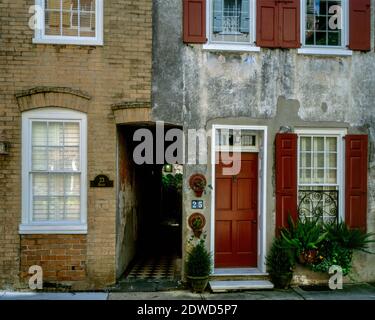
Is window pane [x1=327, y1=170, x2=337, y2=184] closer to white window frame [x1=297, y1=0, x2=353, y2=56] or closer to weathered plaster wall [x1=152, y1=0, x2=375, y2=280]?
weathered plaster wall [x1=152, y1=0, x2=375, y2=280]

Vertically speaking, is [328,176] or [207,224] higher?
[328,176]

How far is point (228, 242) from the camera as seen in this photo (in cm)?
750

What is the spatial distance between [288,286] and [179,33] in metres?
5.40

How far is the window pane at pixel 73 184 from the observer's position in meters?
7.01

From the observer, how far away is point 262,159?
7.41m

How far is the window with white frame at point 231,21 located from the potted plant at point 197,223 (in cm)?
353

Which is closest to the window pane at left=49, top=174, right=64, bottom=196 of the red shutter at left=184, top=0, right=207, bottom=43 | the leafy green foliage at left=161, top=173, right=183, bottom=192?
the red shutter at left=184, top=0, right=207, bottom=43

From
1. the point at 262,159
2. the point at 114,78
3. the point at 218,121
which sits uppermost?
the point at 114,78

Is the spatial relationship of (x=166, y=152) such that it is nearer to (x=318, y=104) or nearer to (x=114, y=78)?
(x=114, y=78)

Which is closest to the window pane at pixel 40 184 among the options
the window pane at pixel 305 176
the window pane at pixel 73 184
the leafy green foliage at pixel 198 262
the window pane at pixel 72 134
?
the window pane at pixel 73 184

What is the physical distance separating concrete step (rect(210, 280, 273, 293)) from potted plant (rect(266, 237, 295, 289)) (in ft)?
0.65

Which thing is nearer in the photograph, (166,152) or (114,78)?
(114,78)

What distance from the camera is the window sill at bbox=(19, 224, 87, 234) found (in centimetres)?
679

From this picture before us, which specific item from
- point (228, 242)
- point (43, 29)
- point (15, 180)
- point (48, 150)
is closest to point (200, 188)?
point (228, 242)
